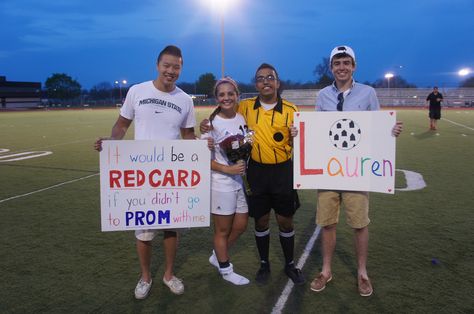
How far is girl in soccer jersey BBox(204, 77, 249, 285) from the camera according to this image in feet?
11.4

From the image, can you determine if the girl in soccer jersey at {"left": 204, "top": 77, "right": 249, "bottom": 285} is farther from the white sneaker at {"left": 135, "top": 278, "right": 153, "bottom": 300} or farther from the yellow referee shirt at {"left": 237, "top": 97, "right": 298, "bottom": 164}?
the white sneaker at {"left": 135, "top": 278, "right": 153, "bottom": 300}

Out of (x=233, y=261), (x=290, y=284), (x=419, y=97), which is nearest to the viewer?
(x=290, y=284)

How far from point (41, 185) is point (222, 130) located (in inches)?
222

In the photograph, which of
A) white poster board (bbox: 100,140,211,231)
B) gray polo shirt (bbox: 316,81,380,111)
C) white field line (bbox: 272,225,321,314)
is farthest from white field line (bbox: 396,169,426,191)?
white poster board (bbox: 100,140,211,231)

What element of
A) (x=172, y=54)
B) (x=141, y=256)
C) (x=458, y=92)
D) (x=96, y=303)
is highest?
(x=458, y=92)

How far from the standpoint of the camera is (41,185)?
7.75 meters

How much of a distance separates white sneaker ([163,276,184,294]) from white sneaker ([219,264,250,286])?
409mm

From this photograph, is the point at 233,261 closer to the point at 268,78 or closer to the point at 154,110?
the point at 154,110

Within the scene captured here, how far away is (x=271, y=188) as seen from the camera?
3.56 meters

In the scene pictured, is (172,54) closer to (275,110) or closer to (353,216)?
(275,110)

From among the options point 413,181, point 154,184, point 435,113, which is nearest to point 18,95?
point 435,113

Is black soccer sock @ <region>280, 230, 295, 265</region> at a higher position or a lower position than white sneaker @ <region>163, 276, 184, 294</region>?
higher

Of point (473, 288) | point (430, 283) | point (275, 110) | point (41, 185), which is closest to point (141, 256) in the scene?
point (275, 110)

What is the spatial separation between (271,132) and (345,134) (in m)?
0.63
